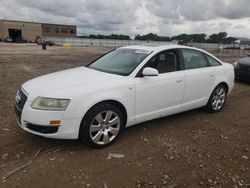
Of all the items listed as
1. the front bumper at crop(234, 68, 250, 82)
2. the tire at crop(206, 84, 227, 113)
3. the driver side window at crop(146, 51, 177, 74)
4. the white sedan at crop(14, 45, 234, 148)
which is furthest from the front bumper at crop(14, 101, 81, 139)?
the front bumper at crop(234, 68, 250, 82)

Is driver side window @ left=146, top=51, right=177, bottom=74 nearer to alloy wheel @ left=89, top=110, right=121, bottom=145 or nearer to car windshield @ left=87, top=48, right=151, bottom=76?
car windshield @ left=87, top=48, right=151, bottom=76

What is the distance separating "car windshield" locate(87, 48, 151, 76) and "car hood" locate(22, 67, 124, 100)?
0.23m

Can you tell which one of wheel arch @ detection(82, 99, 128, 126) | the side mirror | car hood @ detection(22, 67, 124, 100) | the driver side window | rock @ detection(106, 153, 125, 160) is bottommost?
rock @ detection(106, 153, 125, 160)

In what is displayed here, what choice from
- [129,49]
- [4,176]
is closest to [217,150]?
[129,49]

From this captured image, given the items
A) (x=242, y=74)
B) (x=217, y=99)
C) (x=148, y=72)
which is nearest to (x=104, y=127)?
(x=148, y=72)

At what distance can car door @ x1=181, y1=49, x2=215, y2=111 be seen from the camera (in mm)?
4586

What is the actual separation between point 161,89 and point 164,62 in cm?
57

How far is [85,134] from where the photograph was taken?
3381mm

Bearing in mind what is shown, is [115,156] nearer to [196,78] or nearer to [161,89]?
[161,89]

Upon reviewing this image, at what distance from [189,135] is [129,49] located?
6.56 ft

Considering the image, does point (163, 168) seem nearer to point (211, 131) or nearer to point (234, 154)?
point (234, 154)

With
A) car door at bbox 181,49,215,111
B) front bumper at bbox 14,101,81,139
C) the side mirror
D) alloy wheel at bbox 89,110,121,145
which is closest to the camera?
front bumper at bbox 14,101,81,139

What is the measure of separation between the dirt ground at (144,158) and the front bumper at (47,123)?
336 millimetres

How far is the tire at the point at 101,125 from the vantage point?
3.36 m
